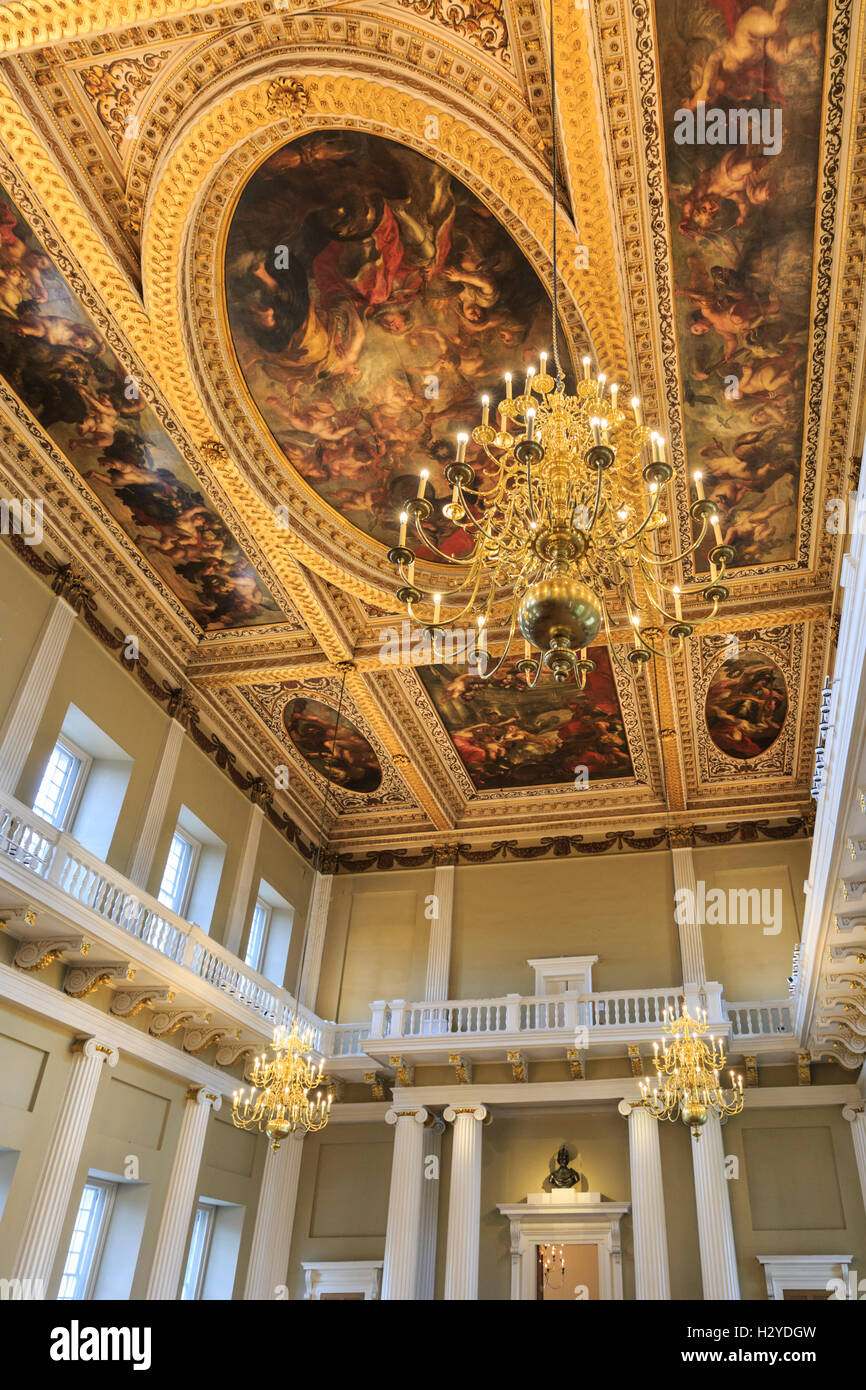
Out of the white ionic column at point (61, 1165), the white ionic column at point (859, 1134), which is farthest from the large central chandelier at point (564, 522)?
the white ionic column at point (859, 1134)

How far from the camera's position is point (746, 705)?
1417cm

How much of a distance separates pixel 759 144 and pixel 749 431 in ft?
9.69

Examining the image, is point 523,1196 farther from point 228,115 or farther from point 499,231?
point 228,115

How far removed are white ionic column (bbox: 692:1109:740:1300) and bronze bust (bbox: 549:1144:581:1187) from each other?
6.03 ft

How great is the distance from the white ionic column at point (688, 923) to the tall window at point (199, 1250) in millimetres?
7847

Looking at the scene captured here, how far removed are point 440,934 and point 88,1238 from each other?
7.20 m

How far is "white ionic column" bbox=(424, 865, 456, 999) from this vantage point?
52.4ft

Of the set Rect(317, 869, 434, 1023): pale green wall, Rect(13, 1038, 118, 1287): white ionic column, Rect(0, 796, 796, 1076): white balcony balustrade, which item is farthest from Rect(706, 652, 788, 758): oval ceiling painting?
Rect(13, 1038, 118, 1287): white ionic column

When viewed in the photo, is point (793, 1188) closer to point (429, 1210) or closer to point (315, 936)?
point (429, 1210)

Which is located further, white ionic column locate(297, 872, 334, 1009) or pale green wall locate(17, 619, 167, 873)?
white ionic column locate(297, 872, 334, 1009)

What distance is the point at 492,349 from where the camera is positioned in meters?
9.23

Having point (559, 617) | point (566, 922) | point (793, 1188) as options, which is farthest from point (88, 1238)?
point (559, 617)

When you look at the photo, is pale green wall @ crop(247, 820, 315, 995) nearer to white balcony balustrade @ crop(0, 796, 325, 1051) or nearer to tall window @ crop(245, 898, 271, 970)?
tall window @ crop(245, 898, 271, 970)
